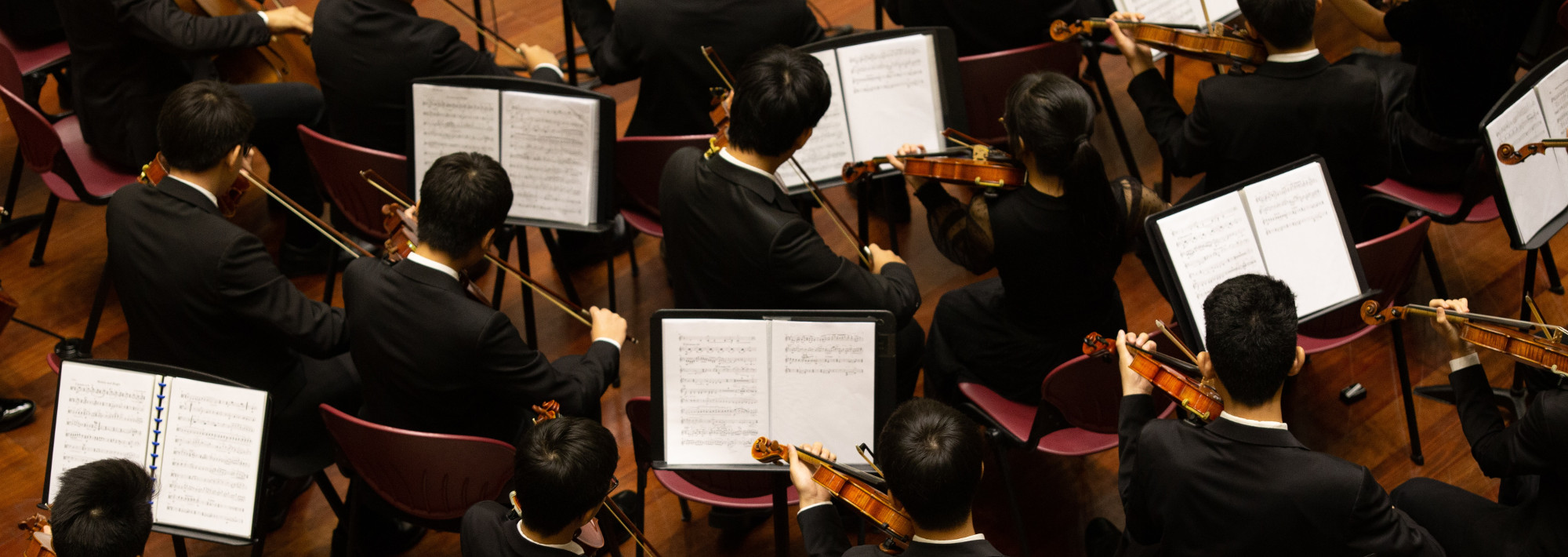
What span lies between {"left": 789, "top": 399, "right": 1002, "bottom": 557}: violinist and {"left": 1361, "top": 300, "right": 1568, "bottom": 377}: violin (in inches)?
42.7

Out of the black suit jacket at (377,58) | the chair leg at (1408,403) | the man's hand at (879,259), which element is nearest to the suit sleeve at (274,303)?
the black suit jacket at (377,58)

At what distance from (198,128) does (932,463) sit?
197cm

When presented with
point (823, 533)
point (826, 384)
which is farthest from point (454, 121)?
point (823, 533)

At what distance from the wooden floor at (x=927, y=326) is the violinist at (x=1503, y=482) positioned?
605mm

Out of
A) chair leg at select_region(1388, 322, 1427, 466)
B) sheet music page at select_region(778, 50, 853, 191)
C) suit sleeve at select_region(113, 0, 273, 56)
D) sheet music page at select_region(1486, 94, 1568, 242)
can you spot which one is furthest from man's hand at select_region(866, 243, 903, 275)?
suit sleeve at select_region(113, 0, 273, 56)

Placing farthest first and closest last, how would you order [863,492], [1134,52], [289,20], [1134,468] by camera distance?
1. [289,20]
2. [1134,52]
3. [1134,468]
4. [863,492]

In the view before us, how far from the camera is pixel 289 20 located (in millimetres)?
3895

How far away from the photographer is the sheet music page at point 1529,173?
2957 mm

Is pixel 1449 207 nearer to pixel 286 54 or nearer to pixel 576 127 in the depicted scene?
pixel 576 127

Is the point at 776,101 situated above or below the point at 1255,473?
above

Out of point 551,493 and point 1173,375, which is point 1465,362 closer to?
point 1173,375

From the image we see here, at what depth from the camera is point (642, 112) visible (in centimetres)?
381

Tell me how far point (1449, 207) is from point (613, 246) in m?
2.71

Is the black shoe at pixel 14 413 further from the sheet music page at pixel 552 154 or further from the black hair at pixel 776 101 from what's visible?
the black hair at pixel 776 101
